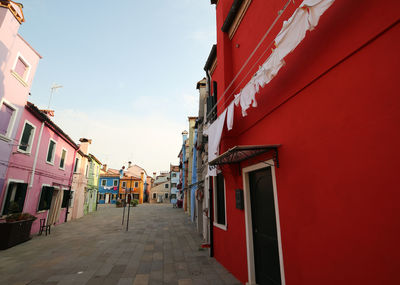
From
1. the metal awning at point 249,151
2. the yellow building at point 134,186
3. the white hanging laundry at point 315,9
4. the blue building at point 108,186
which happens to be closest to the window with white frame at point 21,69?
the metal awning at point 249,151

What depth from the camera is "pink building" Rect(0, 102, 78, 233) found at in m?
8.13

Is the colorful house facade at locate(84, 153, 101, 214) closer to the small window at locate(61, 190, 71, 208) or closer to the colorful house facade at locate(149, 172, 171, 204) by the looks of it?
the small window at locate(61, 190, 71, 208)

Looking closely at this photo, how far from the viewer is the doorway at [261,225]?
3.42 metres

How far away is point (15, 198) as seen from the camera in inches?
330

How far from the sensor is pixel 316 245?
236 centimetres

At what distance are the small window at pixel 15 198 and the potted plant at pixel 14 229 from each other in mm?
66

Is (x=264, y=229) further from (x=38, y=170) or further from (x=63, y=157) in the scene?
(x=63, y=157)

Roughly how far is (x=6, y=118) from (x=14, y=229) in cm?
438

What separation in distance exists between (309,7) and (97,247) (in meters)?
9.25

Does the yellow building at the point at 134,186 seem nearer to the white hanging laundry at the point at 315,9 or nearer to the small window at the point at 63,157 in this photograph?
the small window at the point at 63,157

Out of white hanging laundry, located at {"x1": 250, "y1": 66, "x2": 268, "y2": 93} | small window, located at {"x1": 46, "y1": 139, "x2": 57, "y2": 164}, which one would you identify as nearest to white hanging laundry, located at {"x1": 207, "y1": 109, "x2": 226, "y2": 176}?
white hanging laundry, located at {"x1": 250, "y1": 66, "x2": 268, "y2": 93}

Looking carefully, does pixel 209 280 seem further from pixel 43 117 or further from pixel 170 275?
pixel 43 117

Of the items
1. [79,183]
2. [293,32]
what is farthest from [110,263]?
[79,183]

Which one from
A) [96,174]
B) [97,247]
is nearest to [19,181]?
[97,247]
